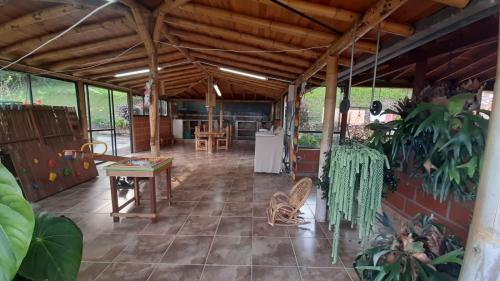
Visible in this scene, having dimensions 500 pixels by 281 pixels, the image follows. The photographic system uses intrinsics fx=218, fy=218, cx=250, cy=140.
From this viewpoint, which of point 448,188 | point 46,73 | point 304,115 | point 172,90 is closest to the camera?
point 448,188

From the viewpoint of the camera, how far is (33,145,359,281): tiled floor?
6.57ft

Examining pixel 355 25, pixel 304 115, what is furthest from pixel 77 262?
pixel 304 115

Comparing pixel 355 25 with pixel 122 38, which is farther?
pixel 122 38

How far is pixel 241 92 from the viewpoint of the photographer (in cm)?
1045

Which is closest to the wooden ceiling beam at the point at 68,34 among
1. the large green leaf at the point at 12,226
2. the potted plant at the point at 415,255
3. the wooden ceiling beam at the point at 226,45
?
the wooden ceiling beam at the point at 226,45

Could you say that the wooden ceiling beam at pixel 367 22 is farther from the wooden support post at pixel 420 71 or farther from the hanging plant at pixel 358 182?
the wooden support post at pixel 420 71

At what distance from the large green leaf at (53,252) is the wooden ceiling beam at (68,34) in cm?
283

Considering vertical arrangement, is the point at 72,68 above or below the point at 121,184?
above

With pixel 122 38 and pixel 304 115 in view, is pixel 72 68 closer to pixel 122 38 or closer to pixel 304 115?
pixel 122 38

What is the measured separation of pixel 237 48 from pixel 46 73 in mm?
3901

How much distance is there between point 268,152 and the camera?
5.35 meters

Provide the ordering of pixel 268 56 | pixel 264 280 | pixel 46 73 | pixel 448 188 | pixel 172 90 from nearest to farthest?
1. pixel 448 188
2. pixel 264 280
3. pixel 268 56
4. pixel 46 73
5. pixel 172 90

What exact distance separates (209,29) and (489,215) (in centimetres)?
329

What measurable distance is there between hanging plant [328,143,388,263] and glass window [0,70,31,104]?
5.15 m
